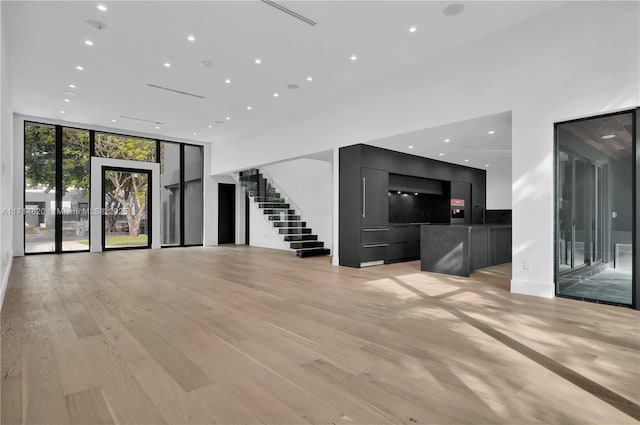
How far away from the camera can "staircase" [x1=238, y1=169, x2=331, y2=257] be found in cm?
980

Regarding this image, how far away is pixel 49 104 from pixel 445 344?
→ 9.96 meters

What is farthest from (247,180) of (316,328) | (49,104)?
(316,328)

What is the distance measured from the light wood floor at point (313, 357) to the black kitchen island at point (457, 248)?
1306mm

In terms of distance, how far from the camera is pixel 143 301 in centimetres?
432

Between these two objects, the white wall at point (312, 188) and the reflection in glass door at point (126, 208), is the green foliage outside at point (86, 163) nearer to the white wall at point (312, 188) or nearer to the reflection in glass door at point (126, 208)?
the reflection in glass door at point (126, 208)

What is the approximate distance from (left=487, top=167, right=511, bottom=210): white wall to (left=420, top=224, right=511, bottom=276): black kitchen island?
3422 millimetres

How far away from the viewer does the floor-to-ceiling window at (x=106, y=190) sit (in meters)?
9.60

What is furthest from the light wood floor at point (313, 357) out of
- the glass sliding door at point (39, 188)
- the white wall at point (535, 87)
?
the glass sliding door at point (39, 188)

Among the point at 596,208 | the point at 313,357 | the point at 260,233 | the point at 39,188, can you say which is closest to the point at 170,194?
the point at 260,233

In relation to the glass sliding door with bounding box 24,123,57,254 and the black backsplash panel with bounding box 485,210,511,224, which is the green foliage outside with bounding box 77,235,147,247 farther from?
the black backsplash panel with bounding box 485,210,511,224

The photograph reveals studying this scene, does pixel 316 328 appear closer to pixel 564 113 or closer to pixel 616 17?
pixel 564 113

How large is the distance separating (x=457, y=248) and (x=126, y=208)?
9.92 metres

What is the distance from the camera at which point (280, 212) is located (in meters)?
10.7

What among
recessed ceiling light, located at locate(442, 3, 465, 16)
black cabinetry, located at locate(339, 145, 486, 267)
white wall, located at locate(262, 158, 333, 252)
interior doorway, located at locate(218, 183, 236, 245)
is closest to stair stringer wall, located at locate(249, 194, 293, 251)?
interior doorway, located at locate(218, 183, 236, 245)
